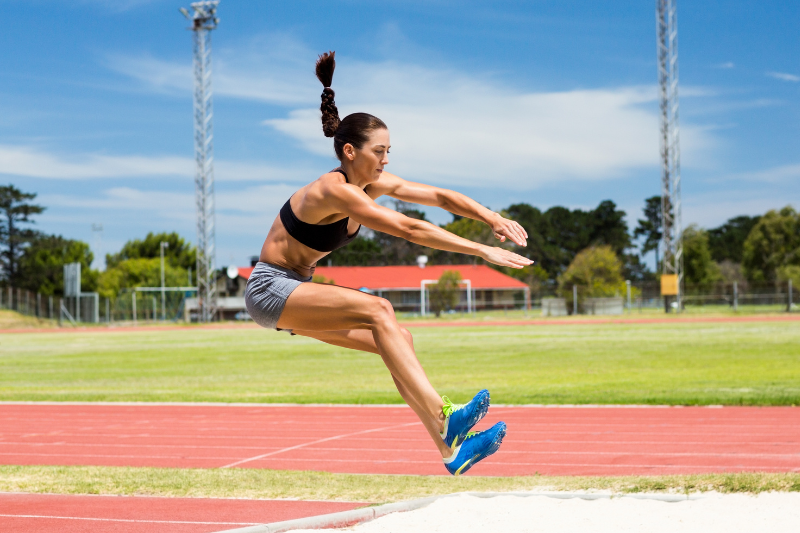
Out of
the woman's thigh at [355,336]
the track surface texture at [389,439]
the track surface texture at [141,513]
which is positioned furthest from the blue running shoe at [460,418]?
the track surface texture at [389,439]

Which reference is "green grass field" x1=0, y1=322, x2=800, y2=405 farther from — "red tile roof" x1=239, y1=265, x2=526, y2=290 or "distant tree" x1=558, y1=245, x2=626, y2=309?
"red tile roof" x1=239, y1=265, x2=526, y2=290

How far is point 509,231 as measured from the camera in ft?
14.8

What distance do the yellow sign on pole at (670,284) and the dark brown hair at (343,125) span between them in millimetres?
48572

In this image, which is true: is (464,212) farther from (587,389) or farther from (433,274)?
(433,274)

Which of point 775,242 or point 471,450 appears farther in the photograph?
point 775,242

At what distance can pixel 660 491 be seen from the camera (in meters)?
6.40

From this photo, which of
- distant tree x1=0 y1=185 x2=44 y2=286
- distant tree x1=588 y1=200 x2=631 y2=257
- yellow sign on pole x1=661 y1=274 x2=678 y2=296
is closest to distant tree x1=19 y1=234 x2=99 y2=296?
distant tree x1=0 y1=185 x2=44 y2=286

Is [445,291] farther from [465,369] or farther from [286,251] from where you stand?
A: [286,251]

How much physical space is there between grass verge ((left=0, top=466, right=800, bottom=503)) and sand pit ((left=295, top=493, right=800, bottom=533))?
54cm

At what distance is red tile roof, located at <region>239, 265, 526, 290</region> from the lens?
75.4m

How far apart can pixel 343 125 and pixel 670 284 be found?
161 ft

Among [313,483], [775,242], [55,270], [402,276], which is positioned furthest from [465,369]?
[55,270]

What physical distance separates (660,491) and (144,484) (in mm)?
4362

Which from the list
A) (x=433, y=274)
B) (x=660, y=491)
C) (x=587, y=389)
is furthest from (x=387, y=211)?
(x=433, y=274)
